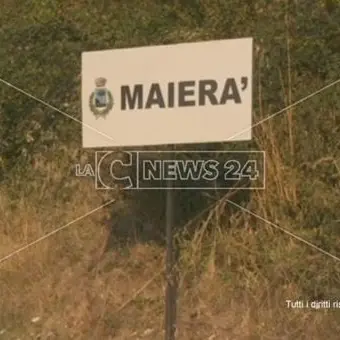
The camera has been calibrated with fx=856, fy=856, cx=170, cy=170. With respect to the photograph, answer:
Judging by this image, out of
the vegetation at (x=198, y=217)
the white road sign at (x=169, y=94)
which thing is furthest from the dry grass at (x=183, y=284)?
the white road sign at (x=169, y=94)

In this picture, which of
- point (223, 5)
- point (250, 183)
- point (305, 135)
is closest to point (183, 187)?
point (250, 183)

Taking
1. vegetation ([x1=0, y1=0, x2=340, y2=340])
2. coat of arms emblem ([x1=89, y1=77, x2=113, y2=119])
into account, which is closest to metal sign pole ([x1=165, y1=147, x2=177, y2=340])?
vegetation ([x1=0, y1=0, x2=340, y2=340])

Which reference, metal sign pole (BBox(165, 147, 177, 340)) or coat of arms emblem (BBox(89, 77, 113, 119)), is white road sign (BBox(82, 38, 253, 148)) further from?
metal sign pole (BBox(165, 147, 177, 340))

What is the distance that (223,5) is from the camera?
6.94 metres

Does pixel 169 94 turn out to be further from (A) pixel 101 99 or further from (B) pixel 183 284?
(B) pixel 183 284

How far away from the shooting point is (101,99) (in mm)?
4977

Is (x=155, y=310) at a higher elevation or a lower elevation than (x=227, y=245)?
lower

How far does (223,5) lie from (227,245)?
231cm

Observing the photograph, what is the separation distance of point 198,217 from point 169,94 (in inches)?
48.9

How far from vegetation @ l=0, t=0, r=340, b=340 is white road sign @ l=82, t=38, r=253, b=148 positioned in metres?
1.05

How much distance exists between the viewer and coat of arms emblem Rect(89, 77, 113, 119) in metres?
4.96

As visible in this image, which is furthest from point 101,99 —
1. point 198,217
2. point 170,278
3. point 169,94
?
point 198,217

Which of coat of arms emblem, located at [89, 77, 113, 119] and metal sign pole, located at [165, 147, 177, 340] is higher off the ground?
coat of arms emblem, located at [89, 77, 113, 119]

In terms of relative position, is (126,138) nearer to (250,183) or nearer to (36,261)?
(250,183)
